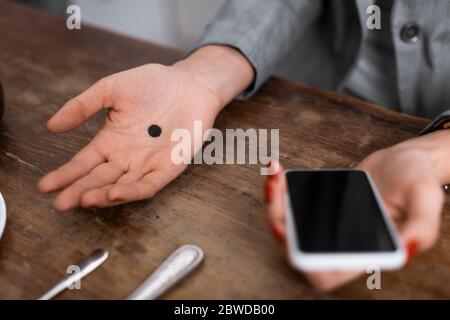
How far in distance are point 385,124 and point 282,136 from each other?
145mm

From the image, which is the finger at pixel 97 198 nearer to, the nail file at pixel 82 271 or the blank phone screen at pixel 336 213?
the nail file at pixel 82 271

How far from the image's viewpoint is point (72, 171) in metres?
0.48

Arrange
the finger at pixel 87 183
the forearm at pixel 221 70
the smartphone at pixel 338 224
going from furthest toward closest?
the forearm at pixel 221 70, the finger at pixel 87 183, the smartphone at pixel 338 224

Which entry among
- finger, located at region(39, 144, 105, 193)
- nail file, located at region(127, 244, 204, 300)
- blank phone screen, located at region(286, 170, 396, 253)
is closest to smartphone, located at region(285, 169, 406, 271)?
blank phone screen, located at region(286, 170, 396, 253)

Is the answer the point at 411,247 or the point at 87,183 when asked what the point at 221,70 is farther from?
the point at 411,247

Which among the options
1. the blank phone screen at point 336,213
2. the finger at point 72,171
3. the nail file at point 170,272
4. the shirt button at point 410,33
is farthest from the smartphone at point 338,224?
the shirt button at point 410,33

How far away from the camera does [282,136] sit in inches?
23.5

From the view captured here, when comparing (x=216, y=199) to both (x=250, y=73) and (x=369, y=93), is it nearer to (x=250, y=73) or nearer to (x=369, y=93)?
(x=250, y=73)

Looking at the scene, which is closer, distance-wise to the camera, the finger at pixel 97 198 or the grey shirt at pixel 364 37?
the finger at pixel 97 198

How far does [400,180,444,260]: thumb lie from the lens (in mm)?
355

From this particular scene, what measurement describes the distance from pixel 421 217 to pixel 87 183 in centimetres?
32

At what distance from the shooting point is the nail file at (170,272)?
1.30 feet

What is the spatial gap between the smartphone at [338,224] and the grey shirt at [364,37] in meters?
0.30
